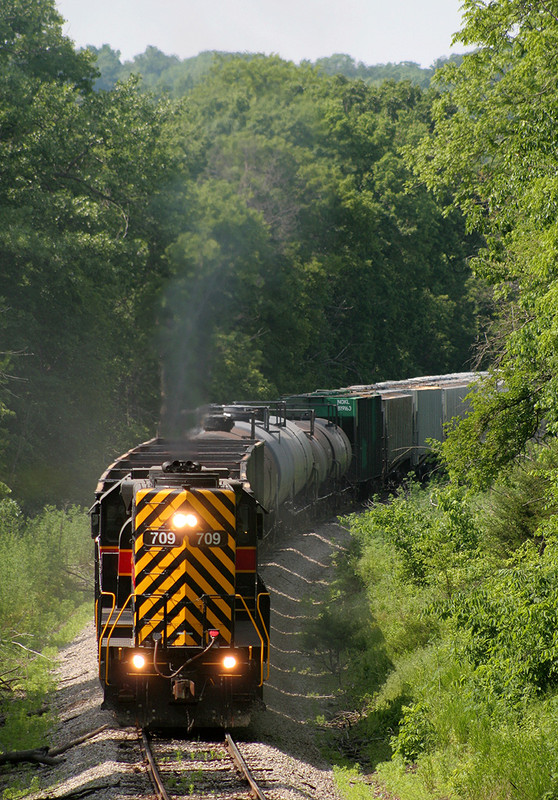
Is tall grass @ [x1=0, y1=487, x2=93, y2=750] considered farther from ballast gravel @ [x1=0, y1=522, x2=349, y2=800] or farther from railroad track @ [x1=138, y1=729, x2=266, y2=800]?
railroad track @ [x1=138, y1=729, x2=266, y2=800]

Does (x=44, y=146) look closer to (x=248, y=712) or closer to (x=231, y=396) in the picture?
(x=231, y=396)

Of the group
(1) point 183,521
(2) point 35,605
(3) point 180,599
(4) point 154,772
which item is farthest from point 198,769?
(2) point 35,605

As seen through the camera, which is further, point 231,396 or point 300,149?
point 300,149

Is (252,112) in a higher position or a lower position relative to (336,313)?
higher

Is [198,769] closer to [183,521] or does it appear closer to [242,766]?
[242,766]

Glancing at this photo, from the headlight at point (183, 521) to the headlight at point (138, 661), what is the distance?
5.12 ft

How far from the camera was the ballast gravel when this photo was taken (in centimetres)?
973

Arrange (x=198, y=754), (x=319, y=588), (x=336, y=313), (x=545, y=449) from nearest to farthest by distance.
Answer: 1. (x=198, y=754)
2. (x=545, y=449)
3. (x=319, y=588)
4. (x=336, y=313)

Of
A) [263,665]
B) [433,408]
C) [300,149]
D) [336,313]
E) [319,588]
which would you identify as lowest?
[319,588]

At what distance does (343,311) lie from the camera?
5972cm

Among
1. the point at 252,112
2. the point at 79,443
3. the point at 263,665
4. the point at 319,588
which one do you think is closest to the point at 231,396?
the point at 79,443

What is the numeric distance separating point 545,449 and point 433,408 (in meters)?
21.4

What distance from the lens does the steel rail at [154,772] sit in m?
9.24

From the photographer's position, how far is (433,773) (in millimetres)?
10789
